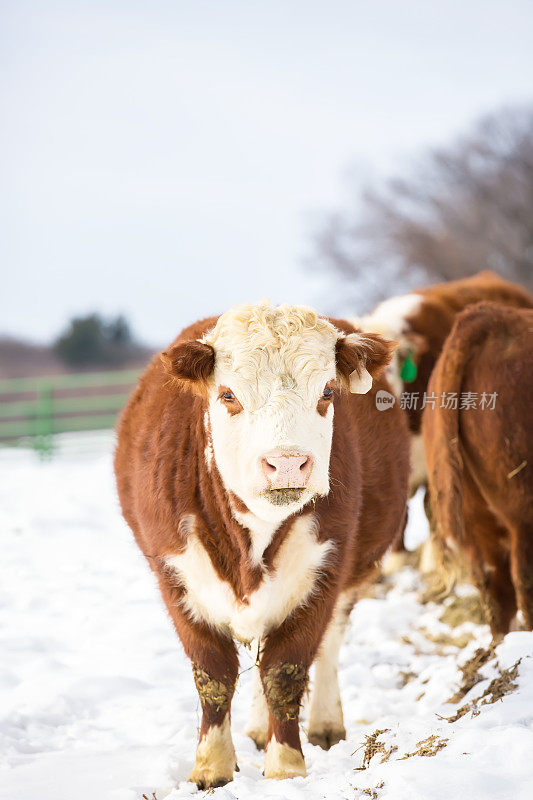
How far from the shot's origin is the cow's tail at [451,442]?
430cm

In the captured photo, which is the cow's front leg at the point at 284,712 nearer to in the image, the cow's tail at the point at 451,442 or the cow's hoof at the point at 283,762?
the cow's hoof at the point at 283,762

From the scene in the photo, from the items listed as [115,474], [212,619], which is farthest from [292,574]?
[115,474]

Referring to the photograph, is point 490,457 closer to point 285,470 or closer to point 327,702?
point 327,702

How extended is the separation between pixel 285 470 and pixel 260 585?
0.60 m

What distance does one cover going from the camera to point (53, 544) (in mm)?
7816

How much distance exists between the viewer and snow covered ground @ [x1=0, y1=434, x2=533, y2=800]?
265 cm

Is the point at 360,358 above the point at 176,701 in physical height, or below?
above

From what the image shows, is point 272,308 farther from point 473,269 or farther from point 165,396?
point 473,269

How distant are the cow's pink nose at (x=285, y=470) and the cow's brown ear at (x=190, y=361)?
464 millimetres

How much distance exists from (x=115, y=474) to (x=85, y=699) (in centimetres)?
111

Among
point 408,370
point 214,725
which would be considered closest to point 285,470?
point 214,725

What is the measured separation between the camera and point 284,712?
313 centimetres

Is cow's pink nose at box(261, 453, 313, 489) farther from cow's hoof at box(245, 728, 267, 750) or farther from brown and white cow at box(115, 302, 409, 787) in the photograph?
cow's hoof at box(245, 728, 267, 750)

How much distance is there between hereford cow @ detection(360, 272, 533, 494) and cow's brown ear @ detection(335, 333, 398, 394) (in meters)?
3.24
